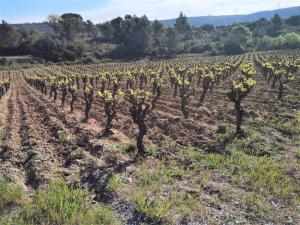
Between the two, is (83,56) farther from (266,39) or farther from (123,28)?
(266,39)

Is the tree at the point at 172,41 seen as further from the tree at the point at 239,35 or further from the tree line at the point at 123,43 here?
the tree at the point at 239,35

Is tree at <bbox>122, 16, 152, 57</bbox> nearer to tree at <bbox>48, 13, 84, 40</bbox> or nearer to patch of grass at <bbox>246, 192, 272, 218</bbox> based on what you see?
tree at <bbox>48, 13, 84, 40</bbox>

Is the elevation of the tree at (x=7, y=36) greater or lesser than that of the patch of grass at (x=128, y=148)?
greater

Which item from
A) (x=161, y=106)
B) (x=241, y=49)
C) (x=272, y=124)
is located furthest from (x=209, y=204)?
(x=241, y=49)

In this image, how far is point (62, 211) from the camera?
1145 centimetres

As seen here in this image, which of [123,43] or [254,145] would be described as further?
[123,43]

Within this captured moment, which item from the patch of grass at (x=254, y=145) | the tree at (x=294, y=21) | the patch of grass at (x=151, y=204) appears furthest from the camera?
the tree at (x=294, y=21)

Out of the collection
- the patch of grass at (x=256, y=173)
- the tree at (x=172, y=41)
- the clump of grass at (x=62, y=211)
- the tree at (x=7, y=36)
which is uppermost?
the tree at (x=7, y=36)

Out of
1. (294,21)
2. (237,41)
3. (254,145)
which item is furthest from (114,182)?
(294,21)

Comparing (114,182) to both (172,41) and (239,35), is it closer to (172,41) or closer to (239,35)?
(172,41)

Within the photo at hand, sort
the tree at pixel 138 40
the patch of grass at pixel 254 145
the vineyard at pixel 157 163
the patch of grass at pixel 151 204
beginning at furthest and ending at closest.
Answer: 1. the tree at pixel 138 40
2. the patch of grass at pixel 254 145
3. the vineyard at pixel 157 163
4. the patch of grass at pixel 151 204

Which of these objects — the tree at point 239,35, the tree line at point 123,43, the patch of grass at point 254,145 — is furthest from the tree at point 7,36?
the patch of grass at point 254,145

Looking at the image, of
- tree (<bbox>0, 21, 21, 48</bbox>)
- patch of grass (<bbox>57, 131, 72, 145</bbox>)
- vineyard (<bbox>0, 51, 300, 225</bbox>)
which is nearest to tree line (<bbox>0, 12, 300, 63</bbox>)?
tree (<bbox>0, 21, 21, 48</bbox>)

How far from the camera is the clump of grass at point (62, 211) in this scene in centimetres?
1116
